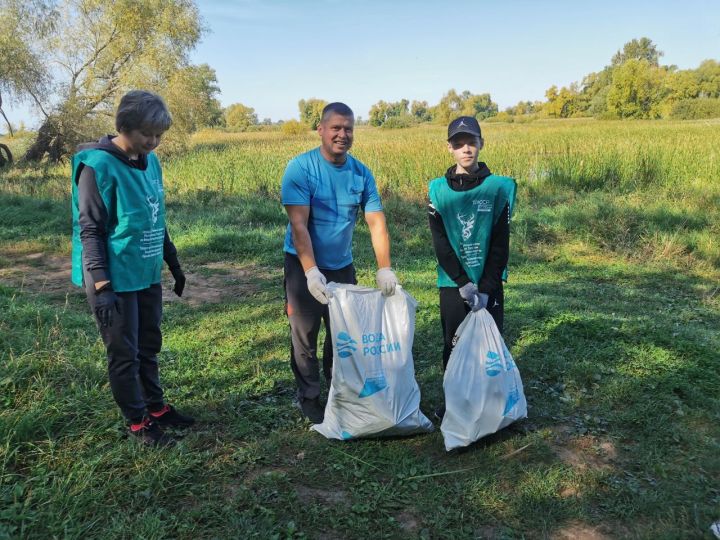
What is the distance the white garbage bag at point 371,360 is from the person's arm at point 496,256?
44 centimetres

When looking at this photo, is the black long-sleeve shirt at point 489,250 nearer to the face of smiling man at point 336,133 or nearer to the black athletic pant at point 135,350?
the face of smiling man at point 336,133

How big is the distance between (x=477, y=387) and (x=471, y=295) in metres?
0.48

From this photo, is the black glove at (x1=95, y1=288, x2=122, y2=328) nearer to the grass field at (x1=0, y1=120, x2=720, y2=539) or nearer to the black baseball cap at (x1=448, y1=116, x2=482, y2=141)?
the grass field at (x1=0, y1=120, x2=720, y2=539)

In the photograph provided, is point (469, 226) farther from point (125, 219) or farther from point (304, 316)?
point (125, 219)

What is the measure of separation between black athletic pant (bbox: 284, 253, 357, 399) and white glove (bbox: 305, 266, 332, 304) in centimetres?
19

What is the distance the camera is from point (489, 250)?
111 inches

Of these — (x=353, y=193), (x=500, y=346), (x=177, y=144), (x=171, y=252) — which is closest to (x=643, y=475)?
(x=500, y=346)

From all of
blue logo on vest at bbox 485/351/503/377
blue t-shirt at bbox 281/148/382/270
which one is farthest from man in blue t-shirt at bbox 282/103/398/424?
blue logo on vest at bbox 485/351/503/377

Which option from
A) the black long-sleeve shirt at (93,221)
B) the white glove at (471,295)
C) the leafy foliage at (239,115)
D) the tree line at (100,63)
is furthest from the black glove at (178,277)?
the leafy foliage at (239,115)

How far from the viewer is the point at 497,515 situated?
2232 millimetres

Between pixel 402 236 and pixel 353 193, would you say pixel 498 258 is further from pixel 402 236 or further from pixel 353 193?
pixel 402 236

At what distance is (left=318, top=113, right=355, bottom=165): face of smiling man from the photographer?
2.61 meters

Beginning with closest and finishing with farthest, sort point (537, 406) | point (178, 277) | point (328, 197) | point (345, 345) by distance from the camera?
point (345, 345) → point (328, 197) → point (178, 277) → point (537, 406)

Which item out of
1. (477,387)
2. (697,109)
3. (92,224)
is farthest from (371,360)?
(697,109)
